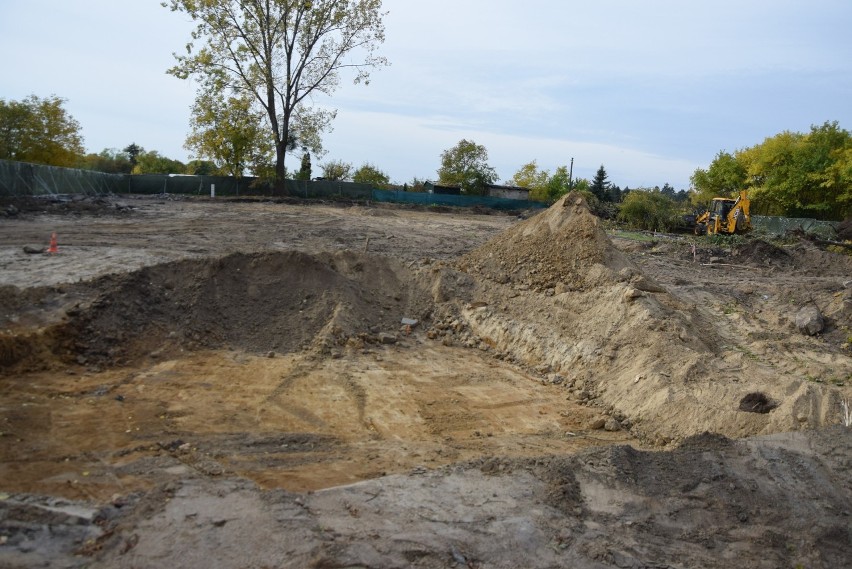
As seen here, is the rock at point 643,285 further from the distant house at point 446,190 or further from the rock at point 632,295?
the distant house at point 446,190

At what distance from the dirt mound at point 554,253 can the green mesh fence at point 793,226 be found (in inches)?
807

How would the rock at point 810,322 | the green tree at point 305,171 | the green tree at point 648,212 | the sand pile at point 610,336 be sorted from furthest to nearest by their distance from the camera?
Answer: 1. the green tree at point 305,171
2. the green tree at point 648,212
3. the rock at point 810,322
4. the sand pile at point 610,336

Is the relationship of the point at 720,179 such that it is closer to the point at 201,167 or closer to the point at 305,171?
the point at 305,171

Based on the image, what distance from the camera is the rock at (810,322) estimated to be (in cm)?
1098

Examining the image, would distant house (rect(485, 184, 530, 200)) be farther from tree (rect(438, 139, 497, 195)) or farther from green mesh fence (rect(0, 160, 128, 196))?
green mesh fence (rect(0, 160, 128, 196))

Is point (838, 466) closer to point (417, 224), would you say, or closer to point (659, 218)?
point (417, 224)

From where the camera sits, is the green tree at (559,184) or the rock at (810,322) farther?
the green tree at (559,184)

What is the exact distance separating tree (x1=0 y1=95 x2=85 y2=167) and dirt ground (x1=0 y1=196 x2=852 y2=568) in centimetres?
1872

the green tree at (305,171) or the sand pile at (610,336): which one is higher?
the green tree at (305,171)

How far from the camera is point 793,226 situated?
3234 centimetres

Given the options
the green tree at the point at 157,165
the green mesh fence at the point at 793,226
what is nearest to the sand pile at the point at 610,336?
the green mesh fence at the point at 793,226

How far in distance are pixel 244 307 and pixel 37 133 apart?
88.3ft

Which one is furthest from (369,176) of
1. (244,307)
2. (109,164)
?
(244,307)

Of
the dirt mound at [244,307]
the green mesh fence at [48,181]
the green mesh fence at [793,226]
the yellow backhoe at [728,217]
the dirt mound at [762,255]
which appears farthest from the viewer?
the green mesh fence at [793,226]
